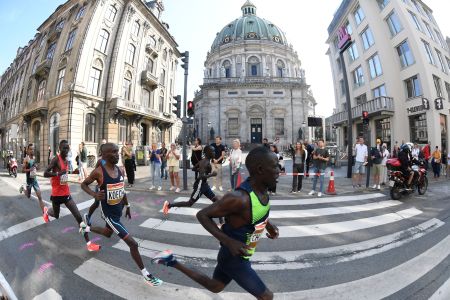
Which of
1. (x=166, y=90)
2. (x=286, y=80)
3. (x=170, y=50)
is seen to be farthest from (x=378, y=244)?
(x=286, y=80)

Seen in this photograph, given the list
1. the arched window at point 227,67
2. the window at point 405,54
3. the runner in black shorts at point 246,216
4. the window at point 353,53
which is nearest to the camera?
the runner in black shorts at point 246,216

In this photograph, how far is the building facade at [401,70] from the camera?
15.8m

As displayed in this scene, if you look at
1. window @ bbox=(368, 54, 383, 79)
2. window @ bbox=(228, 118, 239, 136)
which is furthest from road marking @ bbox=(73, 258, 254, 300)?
window @ bbox=(228, 118, 239, 136)

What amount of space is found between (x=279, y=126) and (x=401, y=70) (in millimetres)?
29405

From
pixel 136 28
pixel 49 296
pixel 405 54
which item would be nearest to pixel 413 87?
pixel 405 54

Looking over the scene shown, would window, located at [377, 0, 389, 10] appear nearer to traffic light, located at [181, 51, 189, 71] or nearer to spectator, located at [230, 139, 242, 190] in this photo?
traffic light, located at [181, 51, 189, 71]

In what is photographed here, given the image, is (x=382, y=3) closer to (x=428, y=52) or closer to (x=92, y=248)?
(x=428, y=52)

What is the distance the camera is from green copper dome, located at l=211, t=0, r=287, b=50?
179ft

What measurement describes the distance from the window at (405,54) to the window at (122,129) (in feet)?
81.0

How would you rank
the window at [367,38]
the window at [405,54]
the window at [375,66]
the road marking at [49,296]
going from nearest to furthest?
the road marking at [49,296], the window at [405,54], the window at [375,66], the window at [367,38]

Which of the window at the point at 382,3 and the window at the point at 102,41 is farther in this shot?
the window at the point at 102,41

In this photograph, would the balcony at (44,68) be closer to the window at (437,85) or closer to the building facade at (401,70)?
the building facade at (401,70)

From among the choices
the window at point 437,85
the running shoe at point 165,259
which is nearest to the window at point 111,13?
the running shoe at point 165,259

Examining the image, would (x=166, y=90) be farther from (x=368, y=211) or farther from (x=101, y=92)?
(x=368, y=211)
